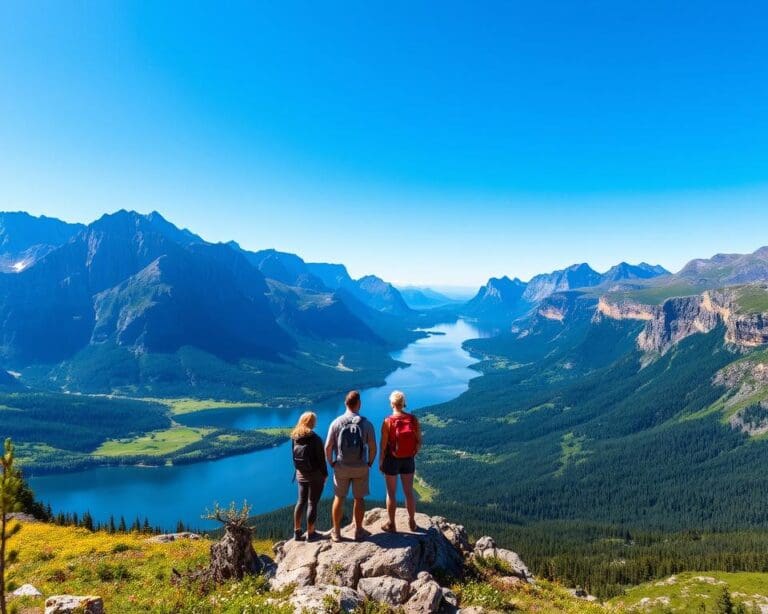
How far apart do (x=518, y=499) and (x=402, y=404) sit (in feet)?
621

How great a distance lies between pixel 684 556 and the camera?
349 feet

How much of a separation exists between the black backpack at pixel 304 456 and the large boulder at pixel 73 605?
7.83m

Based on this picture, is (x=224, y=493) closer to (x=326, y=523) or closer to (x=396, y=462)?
(x=326, y=523)

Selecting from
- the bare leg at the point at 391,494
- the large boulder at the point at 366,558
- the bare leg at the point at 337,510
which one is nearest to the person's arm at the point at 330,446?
the bare leg at the point at 337,510

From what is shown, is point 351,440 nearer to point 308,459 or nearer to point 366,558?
point 308,459

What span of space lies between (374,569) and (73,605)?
10.3 meters

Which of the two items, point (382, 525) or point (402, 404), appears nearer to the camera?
point (402, 404)

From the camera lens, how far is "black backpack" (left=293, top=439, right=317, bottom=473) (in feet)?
64.2

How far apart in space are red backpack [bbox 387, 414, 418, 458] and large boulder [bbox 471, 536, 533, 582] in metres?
10.3

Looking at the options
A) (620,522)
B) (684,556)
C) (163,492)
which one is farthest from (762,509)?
(163,492)

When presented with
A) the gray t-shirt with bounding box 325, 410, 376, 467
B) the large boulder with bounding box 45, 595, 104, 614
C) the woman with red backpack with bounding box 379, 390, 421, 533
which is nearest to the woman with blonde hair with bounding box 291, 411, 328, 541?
the gray t-shirt with bounding box 325, 410, 376, 467

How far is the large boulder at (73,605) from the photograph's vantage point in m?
15.4

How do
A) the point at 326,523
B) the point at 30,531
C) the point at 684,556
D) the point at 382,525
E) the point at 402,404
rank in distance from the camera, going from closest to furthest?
the point at 402,404 < the point at 382,525 < the point at 30,531 < the point at 684,556 < the point at 326,523

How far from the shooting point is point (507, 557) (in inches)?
1309
